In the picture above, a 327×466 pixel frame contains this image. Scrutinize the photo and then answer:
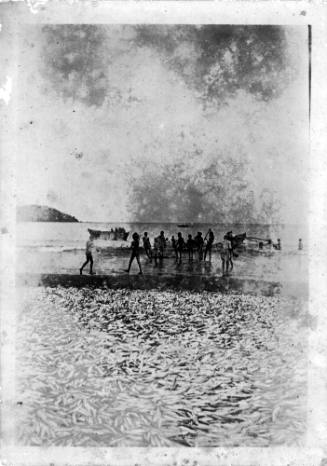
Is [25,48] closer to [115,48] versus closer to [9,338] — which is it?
[115,48]

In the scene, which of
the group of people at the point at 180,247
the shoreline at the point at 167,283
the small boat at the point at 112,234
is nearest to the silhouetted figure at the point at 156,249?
the group of people at the point at 180,247

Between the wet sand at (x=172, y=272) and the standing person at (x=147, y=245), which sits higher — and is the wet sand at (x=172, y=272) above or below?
below

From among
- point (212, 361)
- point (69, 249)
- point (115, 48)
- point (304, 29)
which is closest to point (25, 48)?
point (115, 48)

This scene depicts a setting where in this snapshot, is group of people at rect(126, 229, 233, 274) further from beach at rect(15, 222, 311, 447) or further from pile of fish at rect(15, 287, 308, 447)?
pile of fish at rect(15, 287, 308, 447)

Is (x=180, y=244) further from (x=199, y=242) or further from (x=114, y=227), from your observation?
(x=114, y=227)

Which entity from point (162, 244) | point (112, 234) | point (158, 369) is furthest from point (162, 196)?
point (158, 369)

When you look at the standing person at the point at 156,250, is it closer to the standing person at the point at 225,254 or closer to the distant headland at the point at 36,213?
the standing person at the point at 225,254

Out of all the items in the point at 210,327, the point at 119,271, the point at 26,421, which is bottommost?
the point at 26,421
